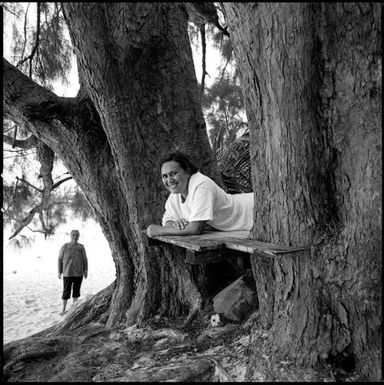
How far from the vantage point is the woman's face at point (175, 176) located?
243 centimetres

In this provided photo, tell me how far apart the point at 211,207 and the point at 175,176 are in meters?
0.34

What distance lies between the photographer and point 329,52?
62.5 inches

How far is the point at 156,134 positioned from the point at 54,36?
2.82 meters

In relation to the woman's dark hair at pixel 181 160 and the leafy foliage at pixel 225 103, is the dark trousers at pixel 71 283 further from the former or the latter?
the woman's dark hair at pixel 181 160

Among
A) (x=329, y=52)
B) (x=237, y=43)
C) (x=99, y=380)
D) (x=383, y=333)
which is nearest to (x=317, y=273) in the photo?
(x=383, y=333)

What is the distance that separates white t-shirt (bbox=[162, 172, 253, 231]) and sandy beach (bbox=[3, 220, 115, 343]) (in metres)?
2.20

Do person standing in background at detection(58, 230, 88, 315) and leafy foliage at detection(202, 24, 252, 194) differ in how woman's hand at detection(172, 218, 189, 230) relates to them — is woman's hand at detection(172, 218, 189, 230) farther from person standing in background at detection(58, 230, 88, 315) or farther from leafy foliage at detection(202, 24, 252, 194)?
person standing in background at detection(58, 230, 88, 315)

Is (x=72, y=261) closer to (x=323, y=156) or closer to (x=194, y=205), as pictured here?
(x=194, y=205)

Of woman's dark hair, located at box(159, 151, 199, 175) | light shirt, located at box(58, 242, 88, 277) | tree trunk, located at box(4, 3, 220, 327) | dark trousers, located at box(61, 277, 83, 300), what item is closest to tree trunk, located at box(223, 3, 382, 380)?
woman's dark hair, located at box(159, 151, 199, 175)

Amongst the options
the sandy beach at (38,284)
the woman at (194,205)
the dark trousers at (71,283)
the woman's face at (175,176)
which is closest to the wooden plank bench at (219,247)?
the woman at (194,205)

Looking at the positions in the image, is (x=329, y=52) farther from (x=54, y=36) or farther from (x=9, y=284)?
(x=9, y=284)

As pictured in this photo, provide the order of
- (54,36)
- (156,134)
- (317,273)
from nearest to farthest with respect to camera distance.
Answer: (317,273)
(156,134)
(54,36)

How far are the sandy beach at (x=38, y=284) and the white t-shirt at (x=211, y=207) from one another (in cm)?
220

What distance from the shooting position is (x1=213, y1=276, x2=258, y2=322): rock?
2.41m
